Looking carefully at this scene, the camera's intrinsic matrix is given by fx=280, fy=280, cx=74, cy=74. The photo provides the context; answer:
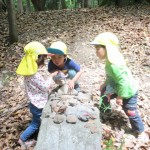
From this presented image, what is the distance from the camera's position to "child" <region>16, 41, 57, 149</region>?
4.09 meters

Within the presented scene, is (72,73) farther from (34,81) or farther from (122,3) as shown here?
(122,3)

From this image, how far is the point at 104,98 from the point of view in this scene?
189 inches

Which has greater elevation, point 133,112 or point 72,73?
point 72,73

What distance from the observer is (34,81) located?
4.19m

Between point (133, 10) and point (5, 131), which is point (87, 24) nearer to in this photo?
point (133, 10)

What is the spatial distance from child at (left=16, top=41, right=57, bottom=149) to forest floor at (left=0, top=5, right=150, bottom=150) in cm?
47

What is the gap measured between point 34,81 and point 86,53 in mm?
4396

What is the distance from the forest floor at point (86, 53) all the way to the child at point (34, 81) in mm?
467

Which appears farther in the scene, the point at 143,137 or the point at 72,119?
the point at 143,137

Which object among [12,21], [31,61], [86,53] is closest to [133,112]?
[31,61]

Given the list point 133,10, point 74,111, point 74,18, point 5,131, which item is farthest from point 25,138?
point 133,10

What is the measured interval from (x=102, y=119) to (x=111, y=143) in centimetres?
84

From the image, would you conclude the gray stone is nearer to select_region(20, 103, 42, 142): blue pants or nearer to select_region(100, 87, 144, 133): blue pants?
select_region(20, 103, 42, 142): blue pants

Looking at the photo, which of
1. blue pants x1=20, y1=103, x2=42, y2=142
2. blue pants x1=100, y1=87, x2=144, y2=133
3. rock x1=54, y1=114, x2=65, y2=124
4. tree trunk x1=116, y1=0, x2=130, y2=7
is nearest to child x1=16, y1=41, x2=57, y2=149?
blue pants x1=20, y1=103, x2=42, y2=142
